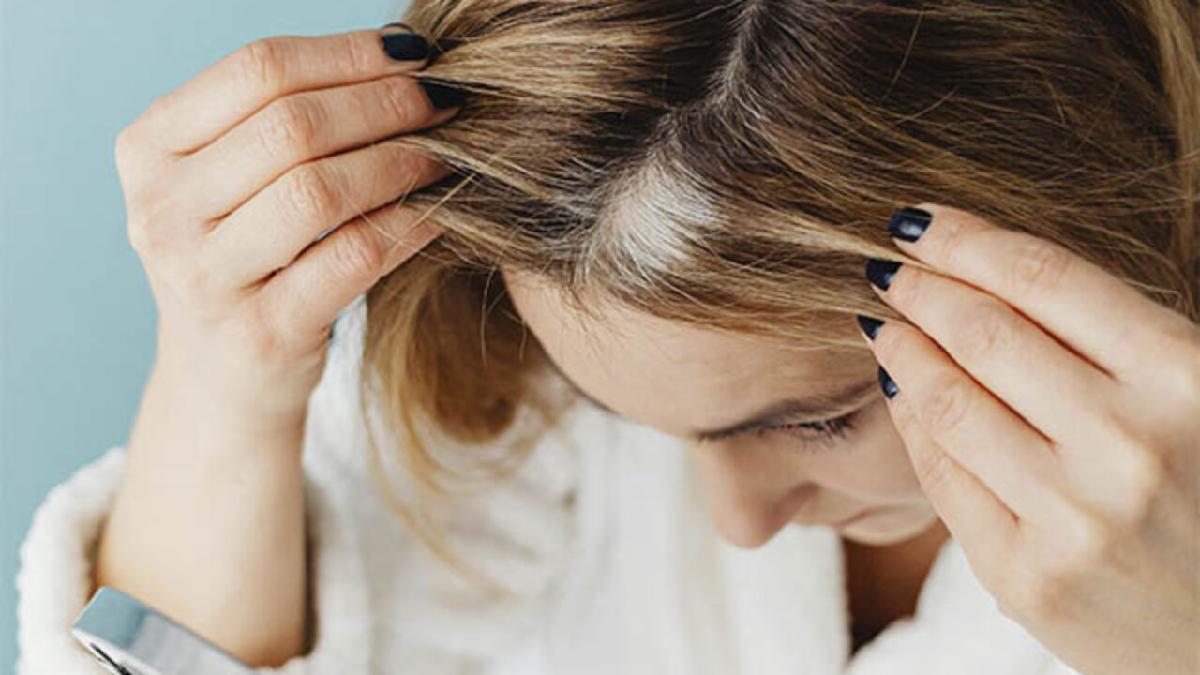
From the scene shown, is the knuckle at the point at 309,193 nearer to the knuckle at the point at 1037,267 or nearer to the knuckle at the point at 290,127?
the knuckle at the point at 290,127

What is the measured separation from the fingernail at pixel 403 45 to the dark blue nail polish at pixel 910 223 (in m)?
0.22

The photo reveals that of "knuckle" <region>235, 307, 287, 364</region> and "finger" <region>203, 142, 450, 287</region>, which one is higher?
"finger" <region>203, 142, 450, 287</region>

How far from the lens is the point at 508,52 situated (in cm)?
59

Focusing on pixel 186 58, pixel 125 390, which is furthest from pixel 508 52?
pixel 125 390

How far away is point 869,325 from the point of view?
59 centimetres

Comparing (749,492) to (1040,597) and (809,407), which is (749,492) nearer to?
(809,407)

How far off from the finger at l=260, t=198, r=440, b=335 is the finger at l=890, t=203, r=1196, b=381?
0.81 feet

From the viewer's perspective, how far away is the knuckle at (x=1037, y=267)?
499mm

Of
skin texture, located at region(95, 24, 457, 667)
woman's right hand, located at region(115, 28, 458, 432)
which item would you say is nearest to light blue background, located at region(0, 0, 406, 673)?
skin texture, located at region(95, 24, 457, 667)

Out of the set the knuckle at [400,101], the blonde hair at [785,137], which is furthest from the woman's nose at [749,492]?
the knuckle at [400,101]

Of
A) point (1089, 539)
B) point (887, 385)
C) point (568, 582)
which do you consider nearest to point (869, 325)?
point (887, 385)

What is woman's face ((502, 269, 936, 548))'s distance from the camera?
0.64 m

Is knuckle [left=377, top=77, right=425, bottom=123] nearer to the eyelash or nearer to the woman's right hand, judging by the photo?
the woman's right hand

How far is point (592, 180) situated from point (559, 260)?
0.05m
